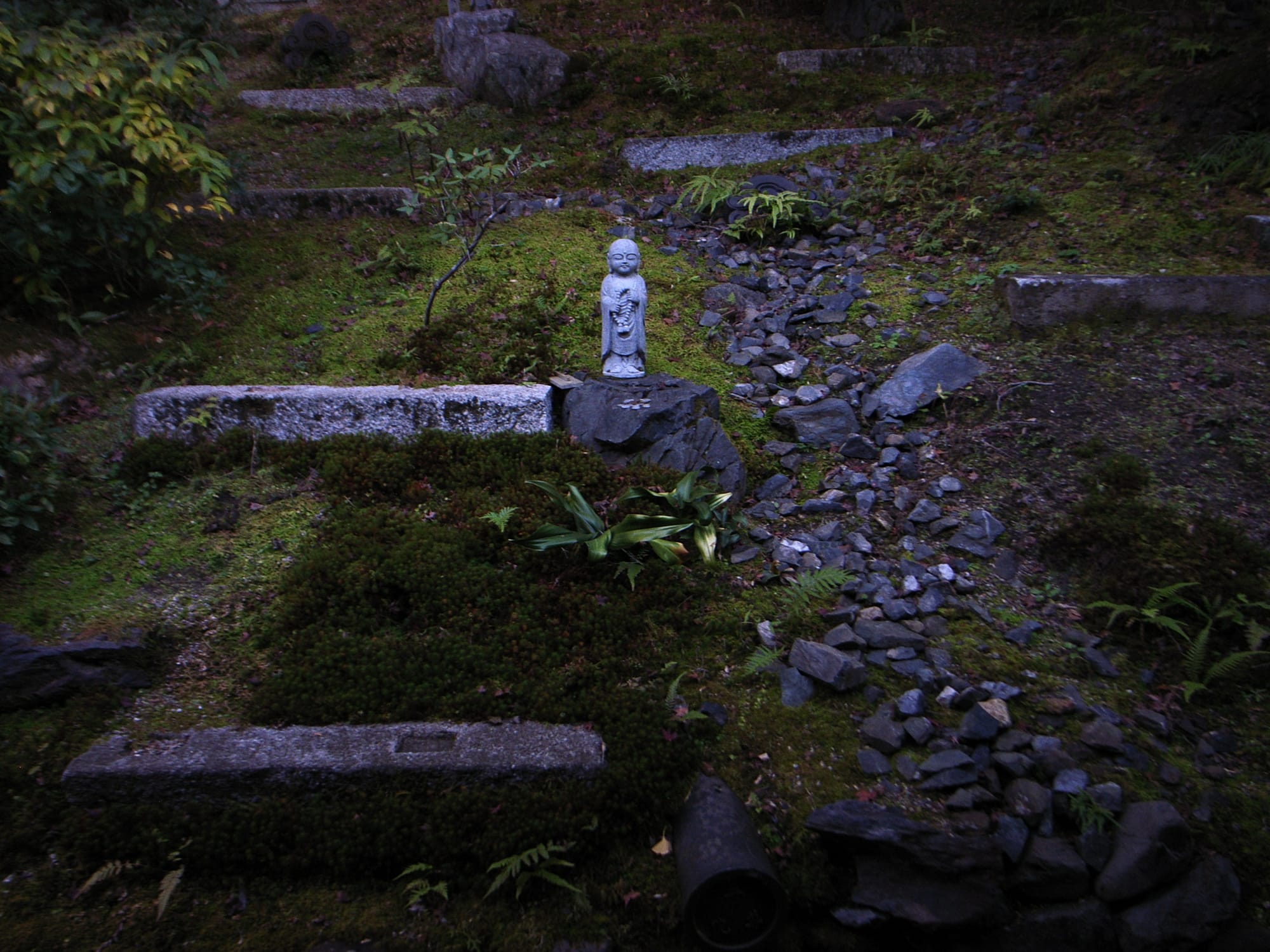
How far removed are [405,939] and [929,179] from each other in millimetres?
8768

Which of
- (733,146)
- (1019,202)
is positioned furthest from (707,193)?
(1019,202)

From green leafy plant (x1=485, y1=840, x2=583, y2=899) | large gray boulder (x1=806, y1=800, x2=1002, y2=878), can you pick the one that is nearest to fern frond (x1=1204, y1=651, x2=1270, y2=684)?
large gray boulder (x1=806, y1=800, x2=1002, y2=878)

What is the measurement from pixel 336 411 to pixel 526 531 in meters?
2.08

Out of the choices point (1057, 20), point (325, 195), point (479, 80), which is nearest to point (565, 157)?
point (479, 80)

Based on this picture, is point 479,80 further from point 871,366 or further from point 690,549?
point 690,549

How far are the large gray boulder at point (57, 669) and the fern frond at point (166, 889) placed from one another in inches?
49.3

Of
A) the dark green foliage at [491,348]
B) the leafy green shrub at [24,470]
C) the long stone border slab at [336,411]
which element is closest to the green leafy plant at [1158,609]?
the long stone border slab at [336,411]

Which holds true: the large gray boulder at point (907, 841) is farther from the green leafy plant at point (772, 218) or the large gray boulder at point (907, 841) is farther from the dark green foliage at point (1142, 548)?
the green leafy plant at point (772, 218)

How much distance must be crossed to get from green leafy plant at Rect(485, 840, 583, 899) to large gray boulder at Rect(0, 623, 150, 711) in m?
2.43

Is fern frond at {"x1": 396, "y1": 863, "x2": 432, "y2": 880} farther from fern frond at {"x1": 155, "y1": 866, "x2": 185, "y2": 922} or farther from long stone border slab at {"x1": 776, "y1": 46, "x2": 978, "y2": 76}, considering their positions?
long stone border slab at {"x1": 776, "y1": 46, "x2": 978, "y2": 76}

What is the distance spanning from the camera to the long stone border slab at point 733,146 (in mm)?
9673

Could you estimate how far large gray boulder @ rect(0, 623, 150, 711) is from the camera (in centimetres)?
400

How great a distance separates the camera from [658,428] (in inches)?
223

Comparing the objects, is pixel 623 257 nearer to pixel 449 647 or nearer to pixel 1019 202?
pixel 449 647
